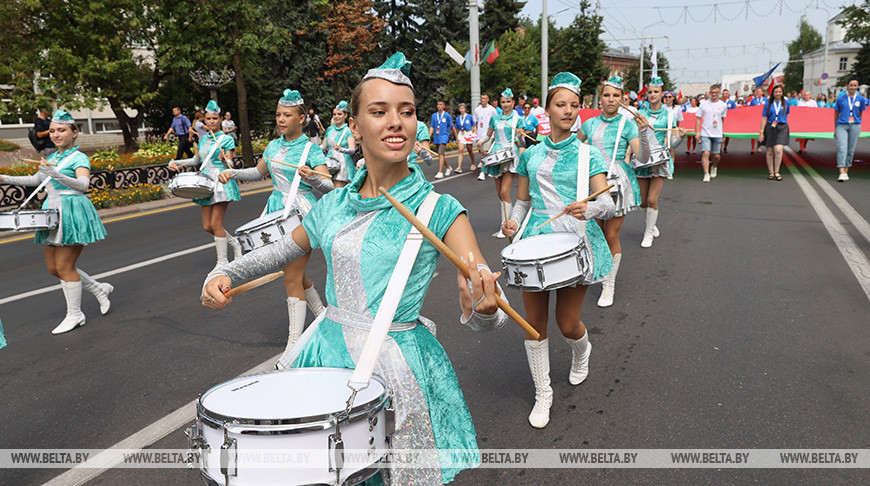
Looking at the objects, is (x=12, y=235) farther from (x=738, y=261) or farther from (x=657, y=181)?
(x=738, y=261)

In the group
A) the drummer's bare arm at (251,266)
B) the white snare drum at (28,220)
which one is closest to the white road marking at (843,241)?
the drummer's bare arm at (251,266)

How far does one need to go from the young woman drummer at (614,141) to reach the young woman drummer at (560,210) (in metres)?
1.73

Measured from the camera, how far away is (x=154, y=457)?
3.51 metres

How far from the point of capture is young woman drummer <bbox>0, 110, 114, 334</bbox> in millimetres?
5629

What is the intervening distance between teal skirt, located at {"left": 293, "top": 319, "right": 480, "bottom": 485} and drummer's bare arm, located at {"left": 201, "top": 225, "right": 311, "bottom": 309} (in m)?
0.34

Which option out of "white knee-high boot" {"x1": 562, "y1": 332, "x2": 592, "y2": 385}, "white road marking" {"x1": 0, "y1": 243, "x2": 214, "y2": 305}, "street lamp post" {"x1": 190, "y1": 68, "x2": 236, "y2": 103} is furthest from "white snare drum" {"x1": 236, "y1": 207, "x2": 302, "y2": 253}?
"street lamp post" {"x1": 190, "y1": 68, "x2": 236, "y2": 103}

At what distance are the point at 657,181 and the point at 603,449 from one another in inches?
215

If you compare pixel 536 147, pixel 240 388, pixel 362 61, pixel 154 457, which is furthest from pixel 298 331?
pixel 362 61

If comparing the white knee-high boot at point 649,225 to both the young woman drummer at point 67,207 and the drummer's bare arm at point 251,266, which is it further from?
the drummer's bare arm at point 251,266

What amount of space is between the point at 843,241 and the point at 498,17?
4381 centimetres

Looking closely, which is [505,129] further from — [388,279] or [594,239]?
[388,279]

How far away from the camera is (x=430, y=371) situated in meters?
1.99

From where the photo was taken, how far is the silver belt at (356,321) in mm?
1974

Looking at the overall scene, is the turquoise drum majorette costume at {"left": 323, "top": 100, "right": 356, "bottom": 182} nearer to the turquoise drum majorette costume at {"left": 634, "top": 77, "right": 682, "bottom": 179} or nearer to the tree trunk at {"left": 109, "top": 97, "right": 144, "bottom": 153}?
the turquoise drum majorette costume at {"left": 634, "top": 77, "right": 682, "bottom": 179}
